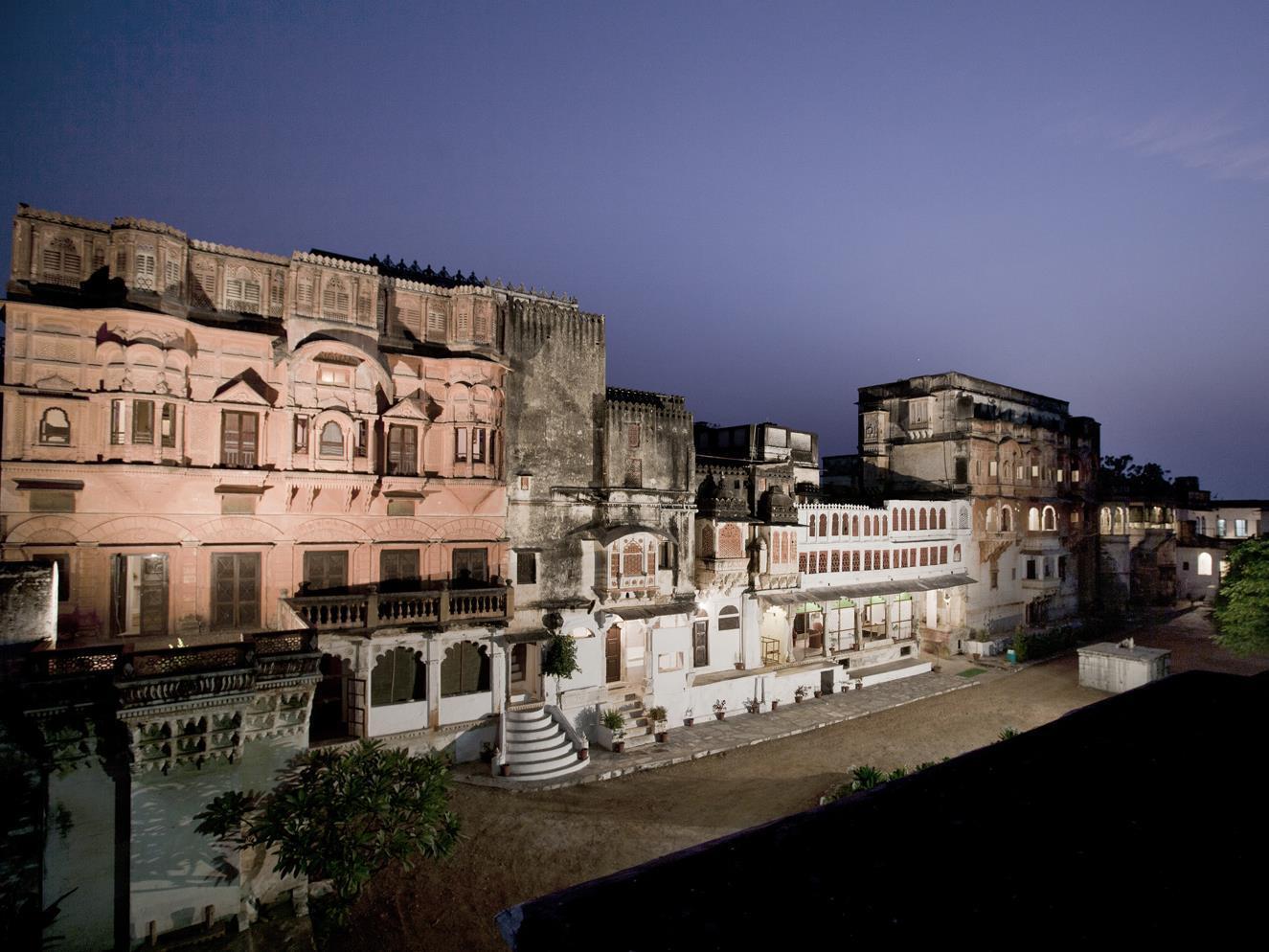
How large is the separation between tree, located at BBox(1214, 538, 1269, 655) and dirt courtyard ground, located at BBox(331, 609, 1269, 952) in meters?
6.76

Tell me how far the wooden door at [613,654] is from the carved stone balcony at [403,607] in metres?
5.19

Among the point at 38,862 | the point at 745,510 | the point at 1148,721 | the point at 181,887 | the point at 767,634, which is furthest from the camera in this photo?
the point at 767,634

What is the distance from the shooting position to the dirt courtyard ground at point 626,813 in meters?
16.0

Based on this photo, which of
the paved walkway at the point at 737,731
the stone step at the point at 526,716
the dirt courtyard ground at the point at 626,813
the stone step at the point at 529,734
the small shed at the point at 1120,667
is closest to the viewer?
the dirt courtyard ground at the point at 626,813

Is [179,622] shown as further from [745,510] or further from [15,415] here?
[745,510]

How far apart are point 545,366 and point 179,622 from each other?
15.4m

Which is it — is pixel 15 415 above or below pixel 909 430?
below

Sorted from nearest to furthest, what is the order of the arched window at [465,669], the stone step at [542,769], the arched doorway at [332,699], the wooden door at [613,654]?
the arched doorway at [332,699]
the stone step at [542,769]
the arched window at [465,669]
the wooden door at [613,654]

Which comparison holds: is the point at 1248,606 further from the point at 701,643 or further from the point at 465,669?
the point at 465,669

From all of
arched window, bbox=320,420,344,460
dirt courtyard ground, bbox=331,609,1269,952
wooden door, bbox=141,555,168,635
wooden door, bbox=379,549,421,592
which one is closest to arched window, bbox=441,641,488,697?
wooden door, bbox=379,549,421,592

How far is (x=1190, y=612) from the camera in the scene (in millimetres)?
53281

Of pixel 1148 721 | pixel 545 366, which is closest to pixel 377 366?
pixel 545 366

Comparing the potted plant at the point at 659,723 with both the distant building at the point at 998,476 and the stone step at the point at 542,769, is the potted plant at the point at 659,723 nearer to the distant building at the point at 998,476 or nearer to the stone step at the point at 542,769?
the stone step at the point at 542,769

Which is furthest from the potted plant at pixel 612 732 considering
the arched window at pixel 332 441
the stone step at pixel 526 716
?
the arched window at pixel 332 441
